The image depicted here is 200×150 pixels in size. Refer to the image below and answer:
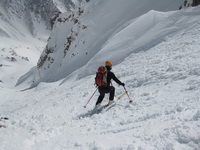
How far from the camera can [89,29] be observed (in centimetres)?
4303

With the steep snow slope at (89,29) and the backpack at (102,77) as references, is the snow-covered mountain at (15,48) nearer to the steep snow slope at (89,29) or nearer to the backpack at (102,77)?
the steep snow slope at (89,29)

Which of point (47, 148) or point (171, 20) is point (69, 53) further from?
point (47, 148)

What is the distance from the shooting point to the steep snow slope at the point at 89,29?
35.4 m

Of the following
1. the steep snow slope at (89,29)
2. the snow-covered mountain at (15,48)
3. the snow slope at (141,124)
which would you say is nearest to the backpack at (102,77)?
the snow slope at (141,124)

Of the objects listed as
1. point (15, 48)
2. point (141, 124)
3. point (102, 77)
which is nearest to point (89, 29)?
point (102, 77)

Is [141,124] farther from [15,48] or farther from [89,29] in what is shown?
[15,48]

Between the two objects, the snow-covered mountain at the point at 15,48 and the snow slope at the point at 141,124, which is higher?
the snow-covered mountain at the point at 15,48

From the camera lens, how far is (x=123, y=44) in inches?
982

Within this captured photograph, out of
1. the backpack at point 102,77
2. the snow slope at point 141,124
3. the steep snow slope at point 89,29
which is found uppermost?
the steep snow slope at point 89,29

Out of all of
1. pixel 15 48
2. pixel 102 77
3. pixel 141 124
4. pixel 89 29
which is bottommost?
pixel 141 124

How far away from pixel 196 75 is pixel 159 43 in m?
10.8

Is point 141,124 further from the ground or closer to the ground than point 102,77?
closer to the ground

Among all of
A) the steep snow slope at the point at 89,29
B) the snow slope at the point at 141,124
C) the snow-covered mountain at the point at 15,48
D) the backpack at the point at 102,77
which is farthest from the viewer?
the snow-covered mountain at the point at 15,48

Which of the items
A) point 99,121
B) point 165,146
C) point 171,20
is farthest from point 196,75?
point 171,20
